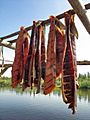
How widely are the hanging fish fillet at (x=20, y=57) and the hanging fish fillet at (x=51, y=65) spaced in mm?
730

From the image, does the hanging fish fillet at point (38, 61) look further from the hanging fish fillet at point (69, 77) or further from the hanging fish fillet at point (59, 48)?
the hanging fish fillet at point (69, 77)

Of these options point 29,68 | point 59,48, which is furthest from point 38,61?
point 59,48

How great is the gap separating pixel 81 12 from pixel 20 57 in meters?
1.59

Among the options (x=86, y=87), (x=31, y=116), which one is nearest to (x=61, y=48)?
(x=31, y=116)

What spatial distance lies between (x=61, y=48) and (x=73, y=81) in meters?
0.61

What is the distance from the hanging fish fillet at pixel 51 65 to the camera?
11.7ft

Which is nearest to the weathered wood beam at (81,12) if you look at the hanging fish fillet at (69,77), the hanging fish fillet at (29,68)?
the hanging fish fillet at (69,77)

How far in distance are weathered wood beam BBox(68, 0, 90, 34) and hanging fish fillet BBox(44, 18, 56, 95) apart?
55 centimetres

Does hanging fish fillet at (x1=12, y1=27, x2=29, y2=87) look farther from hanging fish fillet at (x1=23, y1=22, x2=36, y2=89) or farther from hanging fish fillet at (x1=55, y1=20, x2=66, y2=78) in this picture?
hanging fish fillet at (x1=55, y1=20, x2=66, y2=78)

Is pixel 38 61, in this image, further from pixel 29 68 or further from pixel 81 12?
pixel 81 12

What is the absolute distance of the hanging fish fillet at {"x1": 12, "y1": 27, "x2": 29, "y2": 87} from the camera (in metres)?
4.45

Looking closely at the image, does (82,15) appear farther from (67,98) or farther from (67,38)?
(67,98)

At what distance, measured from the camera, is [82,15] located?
3514mm

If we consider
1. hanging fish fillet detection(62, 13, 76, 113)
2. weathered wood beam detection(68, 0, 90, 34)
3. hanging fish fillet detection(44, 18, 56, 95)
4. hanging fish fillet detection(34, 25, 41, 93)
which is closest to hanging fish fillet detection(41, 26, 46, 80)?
hanging fish fillet detection(34, 25, 41, 93)
